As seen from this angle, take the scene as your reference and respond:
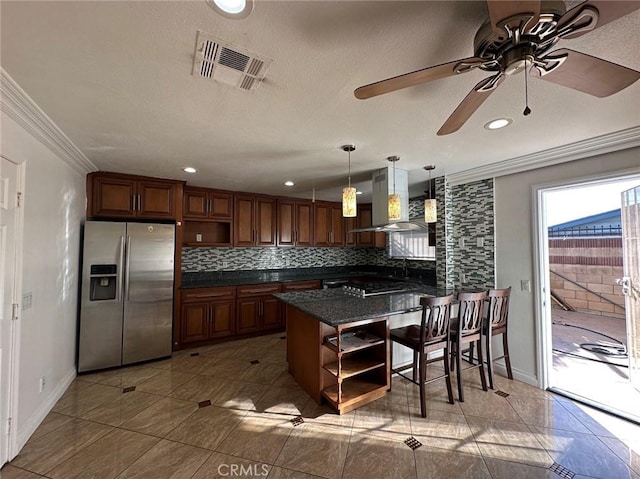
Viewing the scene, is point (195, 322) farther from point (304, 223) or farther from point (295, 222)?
point (304, 223)

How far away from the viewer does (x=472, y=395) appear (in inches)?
95.0

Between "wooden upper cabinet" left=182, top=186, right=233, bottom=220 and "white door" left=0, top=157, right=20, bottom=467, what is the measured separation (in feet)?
6.80

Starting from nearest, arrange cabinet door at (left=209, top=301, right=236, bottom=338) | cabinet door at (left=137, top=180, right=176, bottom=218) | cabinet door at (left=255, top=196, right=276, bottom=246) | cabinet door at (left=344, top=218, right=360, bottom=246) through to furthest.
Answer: cabinet door at (left=137, top=180, right=176, bottom=218), cabinet door at (left=209, top=301, right=236, bottom=338), cabinet door at (left=255, top=196, right=276, bottom=246), cabinet door at (left=344, top=218, right=360, bottom=246)

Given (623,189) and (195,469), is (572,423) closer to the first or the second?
(623,189)

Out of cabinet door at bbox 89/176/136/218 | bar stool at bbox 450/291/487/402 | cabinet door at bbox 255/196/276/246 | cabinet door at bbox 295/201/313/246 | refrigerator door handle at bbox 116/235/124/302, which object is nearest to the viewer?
bar stool at bbox 450/291/487/402

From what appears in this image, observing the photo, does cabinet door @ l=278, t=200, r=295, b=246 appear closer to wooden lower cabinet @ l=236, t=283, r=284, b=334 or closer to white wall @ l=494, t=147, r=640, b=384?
wooden lower cabinet @ l=236, t=283, r=284, b=334

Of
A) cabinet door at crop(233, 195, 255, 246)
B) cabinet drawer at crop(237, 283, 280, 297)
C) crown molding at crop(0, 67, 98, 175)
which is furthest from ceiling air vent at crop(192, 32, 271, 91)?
cabinet drawer at crop(237, 283, 280, 297)

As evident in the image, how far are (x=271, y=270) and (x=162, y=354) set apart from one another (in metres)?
2.09

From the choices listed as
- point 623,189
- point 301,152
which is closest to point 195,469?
point 301,152

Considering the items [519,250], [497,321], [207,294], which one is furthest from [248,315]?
[519,250]

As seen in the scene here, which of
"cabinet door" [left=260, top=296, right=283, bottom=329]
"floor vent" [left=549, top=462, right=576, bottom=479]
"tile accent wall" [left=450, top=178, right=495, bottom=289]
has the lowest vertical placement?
"floor vent" [left=549, top=462, right=576, bottom=479]

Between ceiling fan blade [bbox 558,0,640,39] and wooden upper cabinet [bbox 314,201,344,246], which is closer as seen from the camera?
ceiling fan blade [bbox 558,0,640,39]

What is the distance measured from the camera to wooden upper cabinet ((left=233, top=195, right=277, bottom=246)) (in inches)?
165

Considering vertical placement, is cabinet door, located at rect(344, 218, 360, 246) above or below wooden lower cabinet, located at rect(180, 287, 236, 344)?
above
